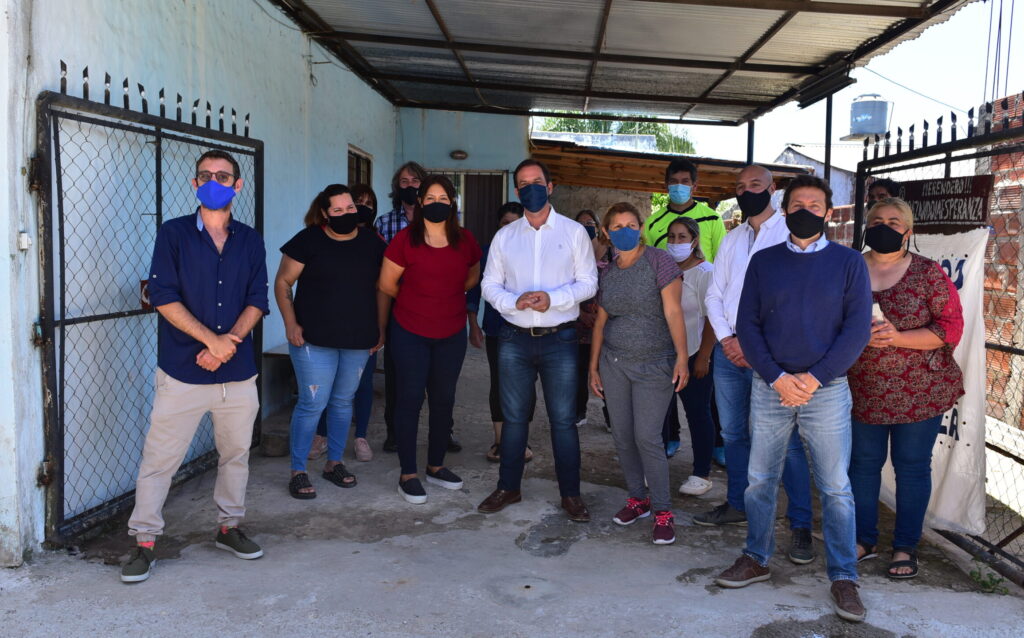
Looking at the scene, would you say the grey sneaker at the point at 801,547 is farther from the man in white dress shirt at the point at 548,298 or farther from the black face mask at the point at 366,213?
the black face mask at the point at 366,213

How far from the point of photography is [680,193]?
494cm

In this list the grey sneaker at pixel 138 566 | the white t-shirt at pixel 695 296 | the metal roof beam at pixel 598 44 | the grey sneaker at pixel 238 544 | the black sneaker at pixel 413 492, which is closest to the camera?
the grey sneaker at pixel 138 566

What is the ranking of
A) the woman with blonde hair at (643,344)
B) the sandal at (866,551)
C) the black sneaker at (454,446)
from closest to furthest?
the sandal at (866,551)
the woman with blonde hair at (643,344)
the black sneaker at (454,446)

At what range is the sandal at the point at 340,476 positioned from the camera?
15.2 ft

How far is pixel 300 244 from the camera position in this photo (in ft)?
14.3

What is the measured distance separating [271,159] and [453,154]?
178 inches

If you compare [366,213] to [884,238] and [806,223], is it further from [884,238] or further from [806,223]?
[884,238]

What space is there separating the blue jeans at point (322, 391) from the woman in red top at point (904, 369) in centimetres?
266

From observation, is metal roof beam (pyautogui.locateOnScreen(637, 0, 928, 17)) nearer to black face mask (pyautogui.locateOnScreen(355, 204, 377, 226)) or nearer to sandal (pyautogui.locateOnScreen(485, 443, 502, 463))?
black face mask (pyautogui.locateOnScreen(355, 204, 377, 226))

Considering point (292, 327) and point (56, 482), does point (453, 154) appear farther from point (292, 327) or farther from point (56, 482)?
point (56, 482)

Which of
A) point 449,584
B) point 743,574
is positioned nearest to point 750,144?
point 743,574

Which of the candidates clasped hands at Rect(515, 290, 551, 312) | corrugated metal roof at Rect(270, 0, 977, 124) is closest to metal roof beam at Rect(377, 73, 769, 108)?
corrugated metal roof at Rect(270, 0, 977, 124)

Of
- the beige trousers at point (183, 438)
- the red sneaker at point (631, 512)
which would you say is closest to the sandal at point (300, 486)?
the beige trousers at point (183, 438)

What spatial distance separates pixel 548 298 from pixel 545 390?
0.56 m
